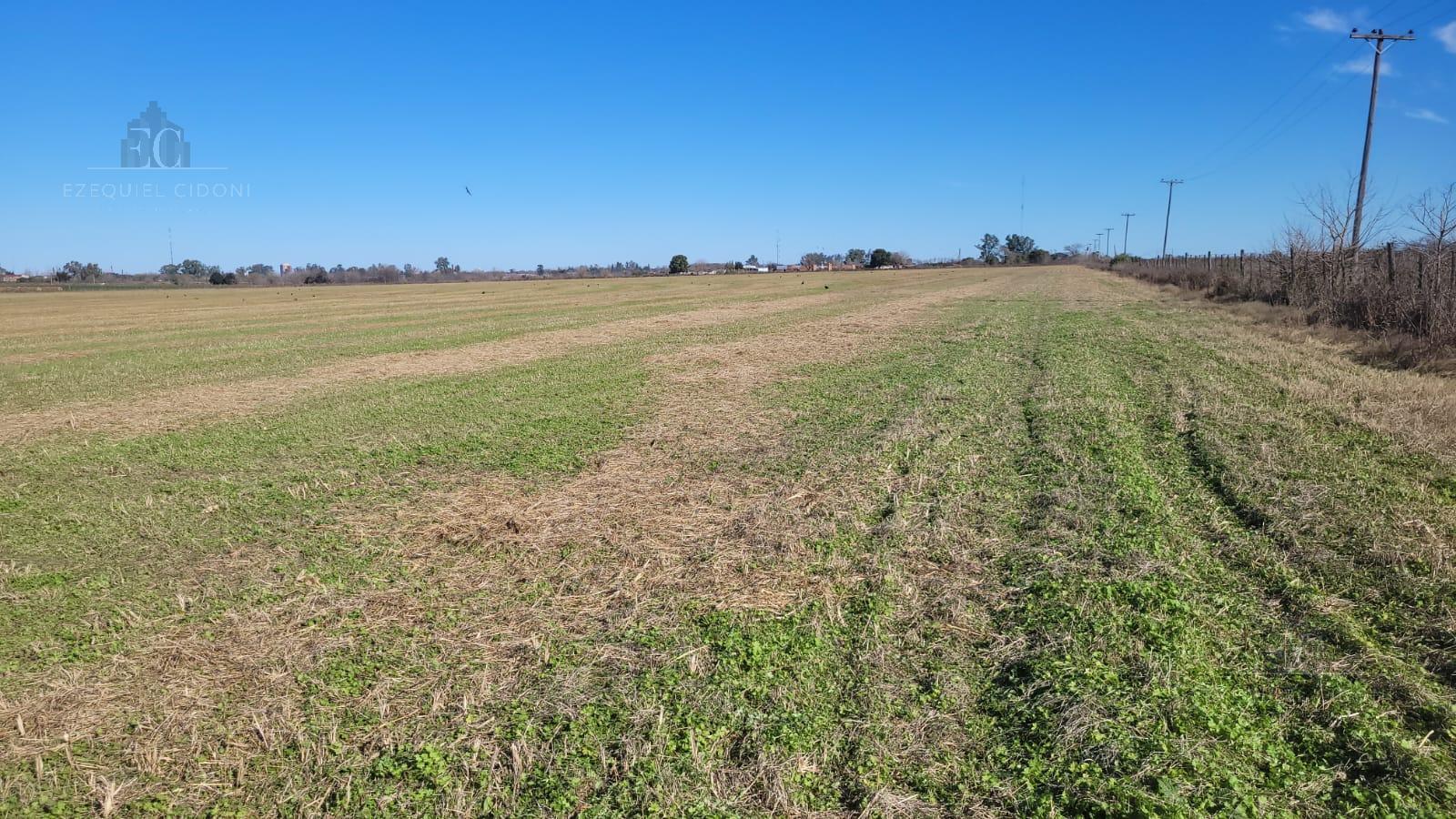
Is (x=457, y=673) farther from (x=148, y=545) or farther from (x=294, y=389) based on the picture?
(x=294, y=389)

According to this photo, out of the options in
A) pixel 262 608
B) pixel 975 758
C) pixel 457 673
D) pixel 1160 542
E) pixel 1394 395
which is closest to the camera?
pixel 975 758

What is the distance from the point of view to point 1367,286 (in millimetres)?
17500

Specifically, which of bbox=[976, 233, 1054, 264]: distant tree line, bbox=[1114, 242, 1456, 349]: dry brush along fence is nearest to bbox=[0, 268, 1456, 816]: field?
bbox=[1114, 242, 1456, 349]: dry brush along fence

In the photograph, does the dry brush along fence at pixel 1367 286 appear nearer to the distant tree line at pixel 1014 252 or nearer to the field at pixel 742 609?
the field at pixel 742 609

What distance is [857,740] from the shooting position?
3.11 metres

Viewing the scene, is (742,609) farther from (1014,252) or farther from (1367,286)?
(1014,252)

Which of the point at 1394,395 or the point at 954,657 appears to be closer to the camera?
the point at 954,657

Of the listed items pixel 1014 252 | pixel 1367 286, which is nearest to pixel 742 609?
pixel 1367 286

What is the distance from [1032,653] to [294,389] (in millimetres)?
12819

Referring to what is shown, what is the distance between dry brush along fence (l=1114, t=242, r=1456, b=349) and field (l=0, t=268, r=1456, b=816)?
5.72 m

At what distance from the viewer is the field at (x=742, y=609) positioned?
2.92 meters

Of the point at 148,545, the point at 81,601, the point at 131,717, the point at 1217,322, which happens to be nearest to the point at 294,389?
the point at 148,545

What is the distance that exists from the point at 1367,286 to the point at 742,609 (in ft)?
69.6

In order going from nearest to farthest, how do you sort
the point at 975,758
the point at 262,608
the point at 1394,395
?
the point at 975,758 → the point at 262,608 → the point at 1394,395
